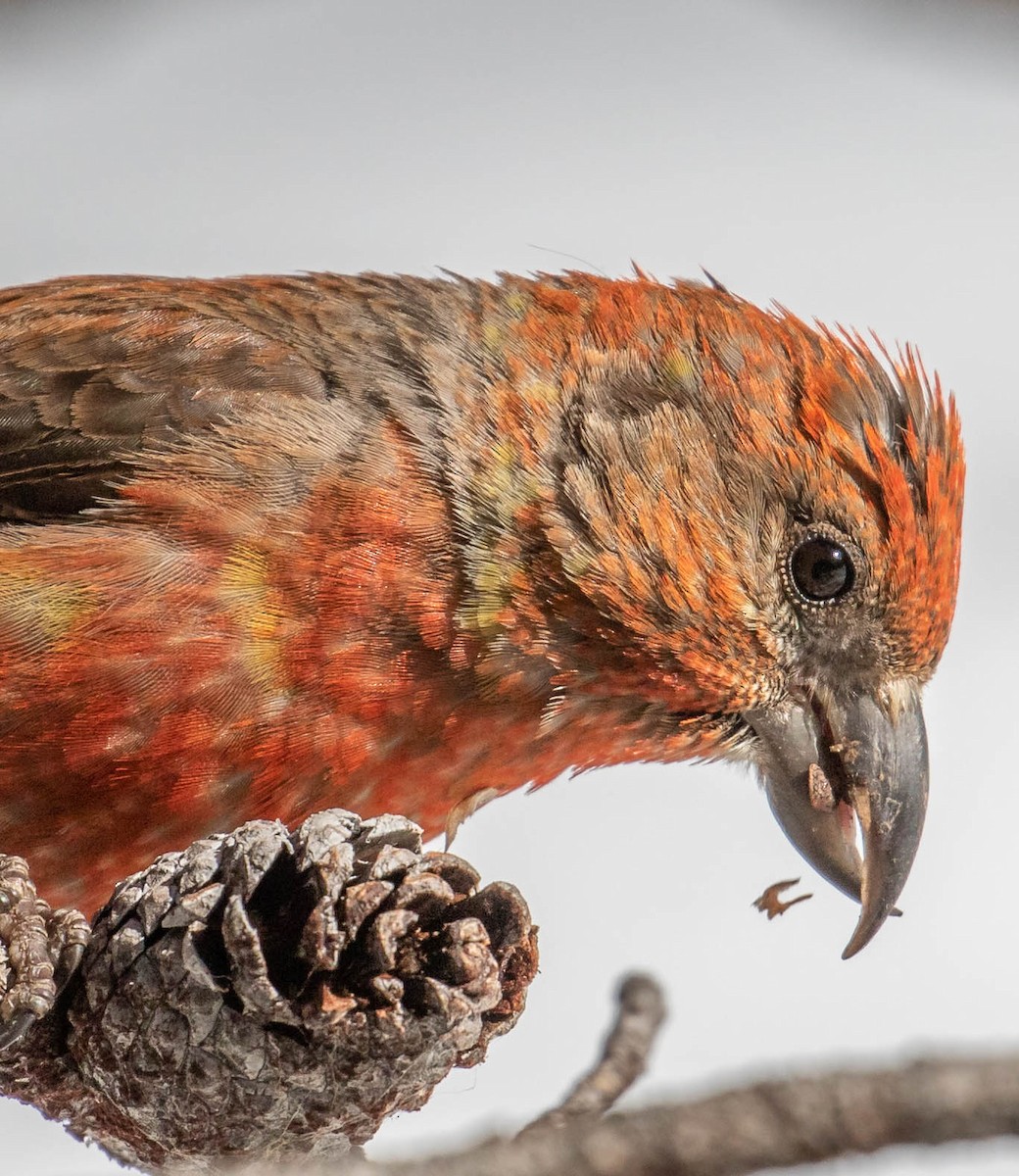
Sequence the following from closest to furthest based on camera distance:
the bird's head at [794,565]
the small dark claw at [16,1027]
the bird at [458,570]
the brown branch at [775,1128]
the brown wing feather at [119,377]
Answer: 1. the brown branch at [775,1128]
2. the small dark claw at [16,1027]
3. the bird at [458,570]
4. the bird's head at [794,565]
5. the brown wing feather at [119,377]

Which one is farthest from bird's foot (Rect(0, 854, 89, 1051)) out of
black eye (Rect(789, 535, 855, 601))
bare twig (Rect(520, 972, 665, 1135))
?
black eye (Rect(789, 535, 855, 601))

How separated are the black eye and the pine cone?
120 centimetres

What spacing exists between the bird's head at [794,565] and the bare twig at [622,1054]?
471 millimetres

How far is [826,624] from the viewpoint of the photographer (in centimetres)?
326

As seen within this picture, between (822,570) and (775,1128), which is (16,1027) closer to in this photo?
(775,1128)

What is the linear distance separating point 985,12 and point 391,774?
2.29 m

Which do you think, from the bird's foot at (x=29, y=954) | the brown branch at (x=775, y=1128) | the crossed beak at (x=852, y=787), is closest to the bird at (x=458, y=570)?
the crossed beak at (x=852, y=787)

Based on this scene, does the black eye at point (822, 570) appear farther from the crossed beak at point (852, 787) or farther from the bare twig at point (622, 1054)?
the bare twig at point (622, 1054)

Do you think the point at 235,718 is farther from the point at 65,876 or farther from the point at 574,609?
the point at 574,609

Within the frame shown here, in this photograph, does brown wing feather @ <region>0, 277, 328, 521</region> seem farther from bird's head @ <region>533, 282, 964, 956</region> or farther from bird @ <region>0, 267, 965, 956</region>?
bird's head @ <region>533, 282, 964, 956</region>

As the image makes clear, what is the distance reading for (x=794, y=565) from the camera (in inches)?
128

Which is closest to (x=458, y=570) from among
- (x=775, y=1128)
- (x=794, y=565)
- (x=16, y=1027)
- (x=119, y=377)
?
(x=794, y=565)

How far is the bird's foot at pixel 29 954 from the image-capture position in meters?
2.36

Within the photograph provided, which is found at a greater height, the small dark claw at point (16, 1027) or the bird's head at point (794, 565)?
the bird's head at point (794, 565)
